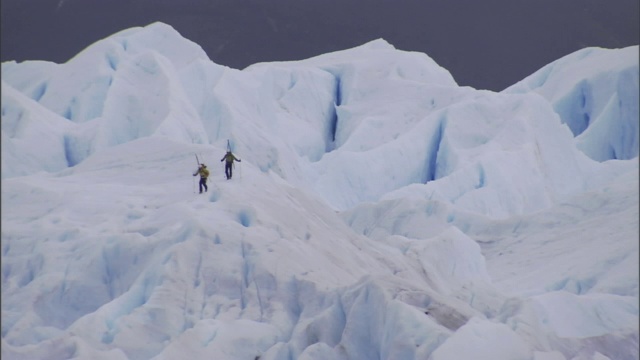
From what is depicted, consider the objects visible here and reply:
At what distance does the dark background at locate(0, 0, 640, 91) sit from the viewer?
30625mm

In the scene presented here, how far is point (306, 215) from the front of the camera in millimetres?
13930

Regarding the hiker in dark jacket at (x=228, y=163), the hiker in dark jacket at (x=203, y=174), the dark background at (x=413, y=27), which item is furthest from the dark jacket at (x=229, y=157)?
the dark background at (x=413, y=27)

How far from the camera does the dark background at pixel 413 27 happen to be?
30.6m

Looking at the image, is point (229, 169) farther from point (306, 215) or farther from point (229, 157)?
point (306, 215)

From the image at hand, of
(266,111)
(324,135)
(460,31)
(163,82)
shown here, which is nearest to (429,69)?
(324,135)

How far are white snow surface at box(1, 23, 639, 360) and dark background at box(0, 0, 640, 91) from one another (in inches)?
322

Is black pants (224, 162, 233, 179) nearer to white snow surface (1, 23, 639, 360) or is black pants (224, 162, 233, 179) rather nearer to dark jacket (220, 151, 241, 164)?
dark jacket (220, 151, 241, 164)

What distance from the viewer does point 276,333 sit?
12.2 meters

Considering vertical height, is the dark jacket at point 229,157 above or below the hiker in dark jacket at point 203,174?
above

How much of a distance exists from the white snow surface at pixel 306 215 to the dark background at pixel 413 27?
26.8 feet

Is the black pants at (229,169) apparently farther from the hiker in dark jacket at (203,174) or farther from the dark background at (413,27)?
the dark background at (413,27)

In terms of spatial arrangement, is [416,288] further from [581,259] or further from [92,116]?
[92,116]

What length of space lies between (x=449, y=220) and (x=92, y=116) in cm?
522

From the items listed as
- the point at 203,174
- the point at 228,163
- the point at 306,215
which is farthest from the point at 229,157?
the point at 306,215
